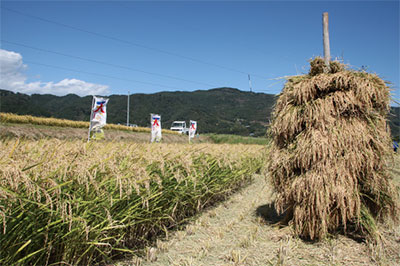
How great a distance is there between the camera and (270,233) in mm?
3658

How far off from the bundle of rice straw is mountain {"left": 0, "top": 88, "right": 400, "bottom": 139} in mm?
66520

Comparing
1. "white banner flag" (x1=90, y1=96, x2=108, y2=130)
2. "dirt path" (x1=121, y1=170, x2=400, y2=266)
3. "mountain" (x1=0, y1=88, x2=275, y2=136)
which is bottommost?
"dirt path" (x1=121, y1=170, x2=400, y2=266)

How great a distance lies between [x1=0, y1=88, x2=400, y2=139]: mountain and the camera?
77919 millimetres

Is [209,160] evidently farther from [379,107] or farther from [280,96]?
[379,107]

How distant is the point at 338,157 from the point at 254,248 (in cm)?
151

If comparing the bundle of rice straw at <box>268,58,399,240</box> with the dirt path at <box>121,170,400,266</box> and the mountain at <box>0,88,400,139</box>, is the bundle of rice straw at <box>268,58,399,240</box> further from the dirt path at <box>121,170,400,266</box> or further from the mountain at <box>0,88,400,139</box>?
the mountain at <box>0,88,400,139</box>

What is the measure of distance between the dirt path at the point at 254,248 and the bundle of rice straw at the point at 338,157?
22 cm

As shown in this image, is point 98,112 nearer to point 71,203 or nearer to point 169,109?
point 71,203

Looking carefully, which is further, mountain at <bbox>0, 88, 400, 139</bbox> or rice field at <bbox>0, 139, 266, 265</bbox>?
mountain at <bbox>0, 88, 400, 139</bbox>

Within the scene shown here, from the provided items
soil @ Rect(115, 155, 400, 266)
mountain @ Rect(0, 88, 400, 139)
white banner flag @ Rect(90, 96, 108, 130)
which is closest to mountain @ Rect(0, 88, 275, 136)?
mountain @ Rect(0, 88, 400, 139)

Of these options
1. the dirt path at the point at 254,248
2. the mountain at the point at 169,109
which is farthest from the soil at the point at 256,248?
the mountain at the point at 169,109

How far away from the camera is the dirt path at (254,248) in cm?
284

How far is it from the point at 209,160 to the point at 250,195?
78.2 inches

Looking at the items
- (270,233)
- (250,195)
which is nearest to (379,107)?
(270,233)
